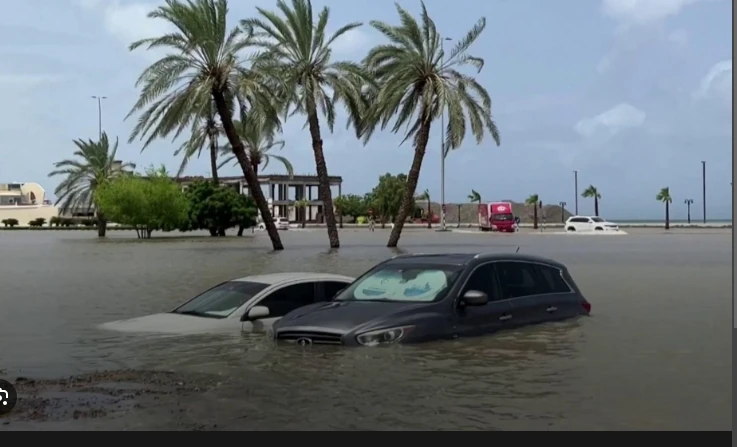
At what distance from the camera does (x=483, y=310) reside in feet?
36.5

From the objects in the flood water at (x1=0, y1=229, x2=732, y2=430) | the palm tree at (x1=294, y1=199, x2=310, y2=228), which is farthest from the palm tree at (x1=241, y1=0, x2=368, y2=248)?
the palm tree at (x1=294, y1=199, x2=310, y2=228)

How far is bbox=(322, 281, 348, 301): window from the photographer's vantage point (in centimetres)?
1243

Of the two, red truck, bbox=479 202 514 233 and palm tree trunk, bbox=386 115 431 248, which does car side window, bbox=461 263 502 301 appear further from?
red truck, bbox=479 202 514 233

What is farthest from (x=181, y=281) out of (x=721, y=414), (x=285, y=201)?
(x=285, y=201)

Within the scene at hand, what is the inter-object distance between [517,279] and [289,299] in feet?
9.58

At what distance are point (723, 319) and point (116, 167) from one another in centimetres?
7032

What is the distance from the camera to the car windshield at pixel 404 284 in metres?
11.0

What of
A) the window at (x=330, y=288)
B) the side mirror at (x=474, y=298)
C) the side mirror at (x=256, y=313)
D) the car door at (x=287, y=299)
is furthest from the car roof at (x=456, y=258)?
the side mirror at (x=256, y=313)

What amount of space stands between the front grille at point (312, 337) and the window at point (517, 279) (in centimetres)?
253

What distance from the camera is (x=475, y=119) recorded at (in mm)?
43125

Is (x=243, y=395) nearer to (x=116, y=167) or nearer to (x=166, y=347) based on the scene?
(x=166, y=347)

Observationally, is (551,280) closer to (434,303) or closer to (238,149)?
(434,303)

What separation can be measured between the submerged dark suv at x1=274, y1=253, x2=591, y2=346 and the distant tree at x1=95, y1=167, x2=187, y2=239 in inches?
2251

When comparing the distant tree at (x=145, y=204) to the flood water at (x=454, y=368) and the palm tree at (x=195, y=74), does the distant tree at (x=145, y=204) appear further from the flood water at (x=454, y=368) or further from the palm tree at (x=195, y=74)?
the flood water at (x=454, y=368)
